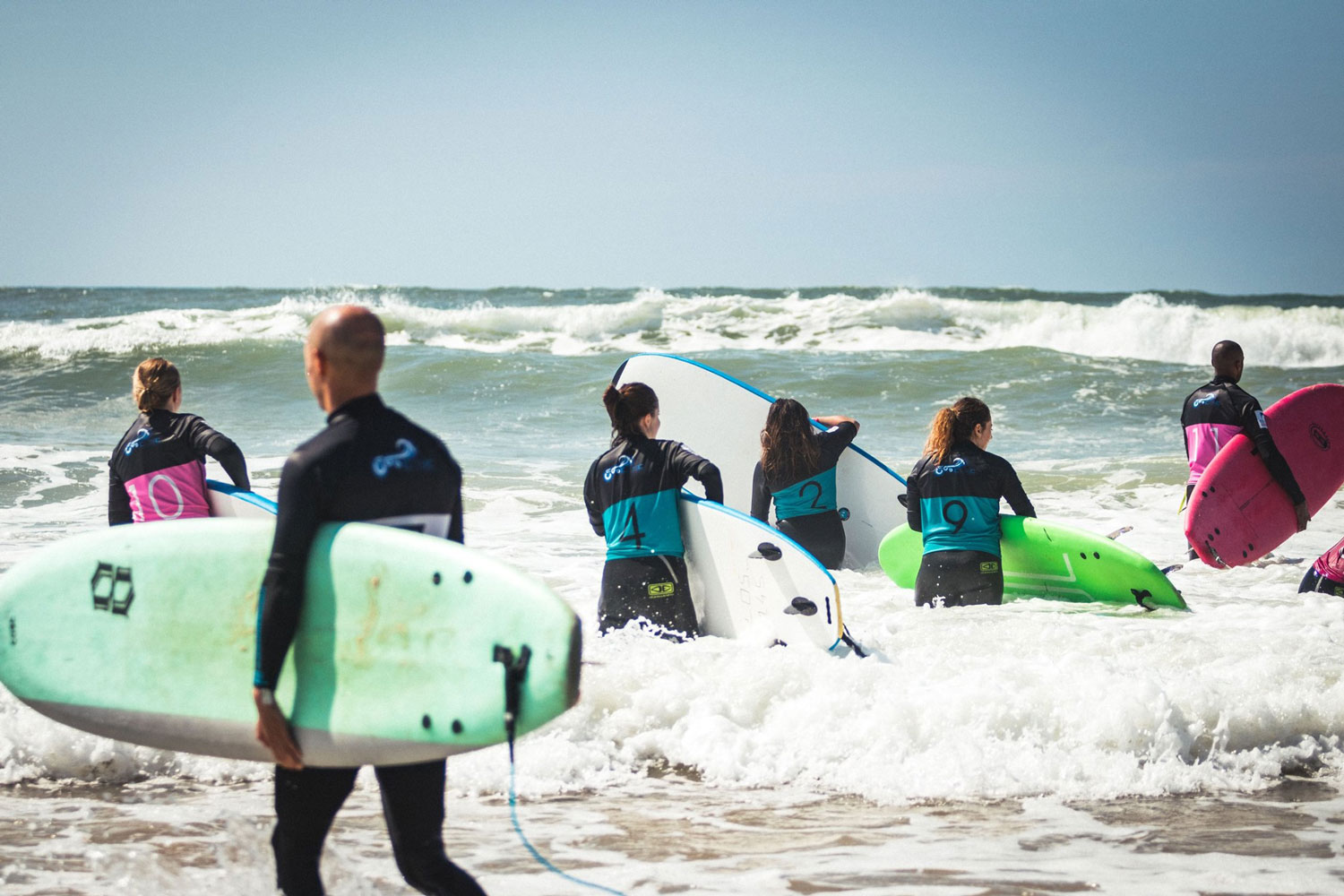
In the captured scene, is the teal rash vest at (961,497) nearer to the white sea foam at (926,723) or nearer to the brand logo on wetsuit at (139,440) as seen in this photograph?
the white sea foam at (926,723)

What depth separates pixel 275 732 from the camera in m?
A: 2.02

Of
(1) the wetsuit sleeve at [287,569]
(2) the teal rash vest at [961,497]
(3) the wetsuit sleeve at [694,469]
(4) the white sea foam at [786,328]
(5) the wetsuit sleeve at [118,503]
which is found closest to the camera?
(1) the wetsuit sleeve at [287,569]

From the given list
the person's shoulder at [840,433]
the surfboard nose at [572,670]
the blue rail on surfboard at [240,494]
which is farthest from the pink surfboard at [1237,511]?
the surfboard nose at [572,670]

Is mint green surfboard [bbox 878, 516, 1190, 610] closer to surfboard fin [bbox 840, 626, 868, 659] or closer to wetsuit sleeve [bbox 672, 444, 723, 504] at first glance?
surfboard fin [bbox 840, 626, 868, 659]

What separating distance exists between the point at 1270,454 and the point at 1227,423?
55 centimetres

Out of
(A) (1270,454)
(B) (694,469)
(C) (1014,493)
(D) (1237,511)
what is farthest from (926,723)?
(A) (1270,454)

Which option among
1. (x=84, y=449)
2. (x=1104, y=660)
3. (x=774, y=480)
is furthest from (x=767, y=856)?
(x=84, y=449)

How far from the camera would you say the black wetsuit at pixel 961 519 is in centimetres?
497

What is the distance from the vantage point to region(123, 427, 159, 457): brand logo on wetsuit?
14.1ft

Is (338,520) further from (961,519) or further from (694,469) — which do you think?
(961,519)

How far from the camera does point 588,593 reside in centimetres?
618

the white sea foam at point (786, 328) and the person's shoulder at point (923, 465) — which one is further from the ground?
the white sea foam at point (786, 328)

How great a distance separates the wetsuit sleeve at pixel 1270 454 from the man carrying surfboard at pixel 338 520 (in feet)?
17.4

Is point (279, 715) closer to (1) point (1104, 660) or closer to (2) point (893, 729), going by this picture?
(2) point (893, 729)
